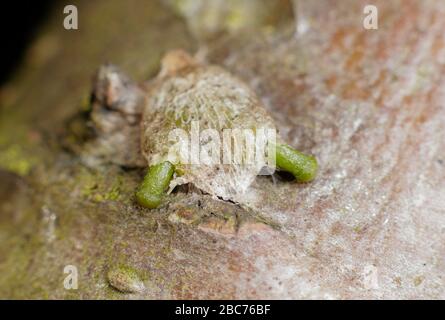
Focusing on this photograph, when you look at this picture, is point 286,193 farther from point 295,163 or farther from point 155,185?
point 155,185

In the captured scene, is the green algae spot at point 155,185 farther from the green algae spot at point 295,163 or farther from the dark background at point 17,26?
the dark background at point 17,26

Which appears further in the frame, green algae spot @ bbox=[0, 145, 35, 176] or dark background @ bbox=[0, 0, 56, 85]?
dark background @ bbox=[0, 0, 56, 85]

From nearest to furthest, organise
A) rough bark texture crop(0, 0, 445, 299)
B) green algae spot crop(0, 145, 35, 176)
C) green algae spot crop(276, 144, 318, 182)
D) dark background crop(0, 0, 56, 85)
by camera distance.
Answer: rough bark texture crop(0, 0, 445, 299) → green algae spot crop(276, 144, 318, 182) → green algae spot crop(0, 145, 35, 176) → dark background crop(0, 0, 56, 85)

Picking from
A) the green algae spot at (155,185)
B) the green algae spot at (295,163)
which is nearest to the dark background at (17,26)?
the green algae spot at (155,185)

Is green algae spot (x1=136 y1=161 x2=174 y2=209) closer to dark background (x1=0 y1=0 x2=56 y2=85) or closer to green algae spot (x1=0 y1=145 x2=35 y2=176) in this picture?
green algae spot (x1=0 y1=145 x2=35 y2=176)

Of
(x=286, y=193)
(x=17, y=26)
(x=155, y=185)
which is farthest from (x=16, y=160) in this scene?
(x=286, y=193)

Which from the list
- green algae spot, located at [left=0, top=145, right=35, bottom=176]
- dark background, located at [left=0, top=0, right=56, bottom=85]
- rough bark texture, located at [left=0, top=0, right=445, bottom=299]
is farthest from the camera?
dark background, located at [left=0, top=0, right=56, bottom=85]

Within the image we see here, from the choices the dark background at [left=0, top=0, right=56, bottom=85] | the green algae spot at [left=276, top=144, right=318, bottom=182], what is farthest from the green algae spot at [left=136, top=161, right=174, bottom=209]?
the dark background at [left=0, top=0, right=56, bottom=85]

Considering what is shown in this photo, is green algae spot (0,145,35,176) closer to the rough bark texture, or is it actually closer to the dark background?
the rough bark texture

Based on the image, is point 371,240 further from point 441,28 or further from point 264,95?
point 441,28

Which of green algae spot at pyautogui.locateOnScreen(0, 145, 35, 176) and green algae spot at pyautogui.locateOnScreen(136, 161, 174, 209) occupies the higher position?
green algae spot at pyautogui.locateOnScreen(0, 145, 35, 176)
